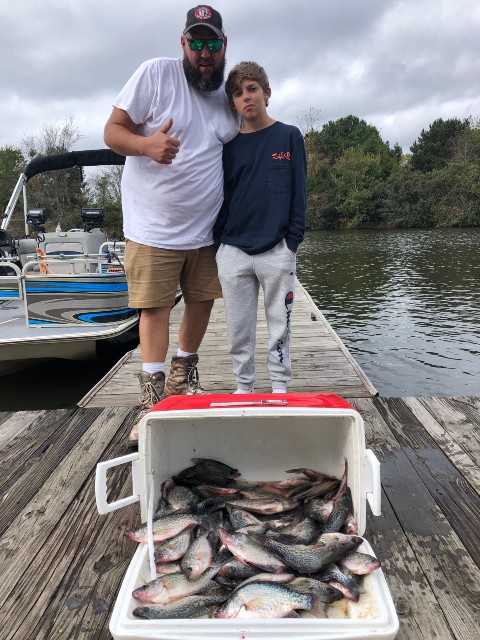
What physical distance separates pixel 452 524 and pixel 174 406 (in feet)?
3.73

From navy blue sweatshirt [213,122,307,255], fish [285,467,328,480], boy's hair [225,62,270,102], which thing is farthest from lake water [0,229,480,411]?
fish [285,467,328,480]

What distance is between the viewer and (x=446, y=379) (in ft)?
23.8

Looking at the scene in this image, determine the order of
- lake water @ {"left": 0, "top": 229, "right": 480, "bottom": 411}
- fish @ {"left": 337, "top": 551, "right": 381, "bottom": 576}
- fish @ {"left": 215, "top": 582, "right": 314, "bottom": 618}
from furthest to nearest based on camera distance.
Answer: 1. lake water @ {"left": 0, "top": 229, "right": 480, "bottom": 411}
2. fish @ {"left": 337, "top": 551, "right": 381, "bottom": 576}
3. fish @ {"left": 215, "top": 582, "right": 314, "bottom": 618}

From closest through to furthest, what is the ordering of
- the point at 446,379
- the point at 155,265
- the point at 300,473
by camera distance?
the point at 300,473 < the point at 155,265 < the point at 446,379

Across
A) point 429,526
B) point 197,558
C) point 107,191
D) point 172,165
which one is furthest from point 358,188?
point 197,558

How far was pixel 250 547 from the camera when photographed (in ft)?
4.92

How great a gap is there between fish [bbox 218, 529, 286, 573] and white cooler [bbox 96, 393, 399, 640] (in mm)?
204

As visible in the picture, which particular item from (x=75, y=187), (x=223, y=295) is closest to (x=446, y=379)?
(x=223, y=295)

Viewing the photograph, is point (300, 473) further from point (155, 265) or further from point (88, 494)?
point (155, 265)

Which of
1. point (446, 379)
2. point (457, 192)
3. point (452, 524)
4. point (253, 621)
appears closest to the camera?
point (253, 621)

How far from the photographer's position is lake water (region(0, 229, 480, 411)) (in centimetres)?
686

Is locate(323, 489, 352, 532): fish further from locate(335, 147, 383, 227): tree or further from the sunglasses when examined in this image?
locate(335, 147, 383, 227): tree

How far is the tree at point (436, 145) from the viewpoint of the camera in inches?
2031

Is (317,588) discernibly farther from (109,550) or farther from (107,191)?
(107,191)
